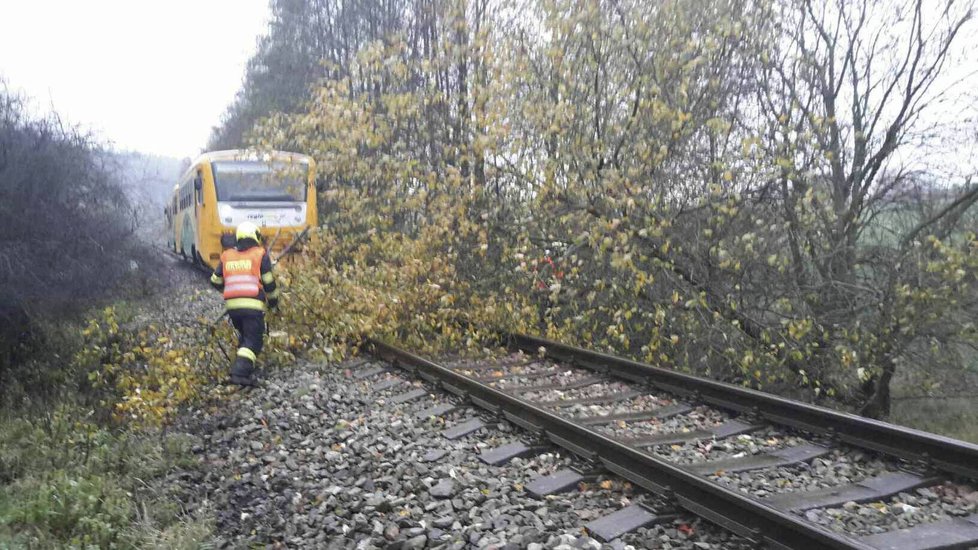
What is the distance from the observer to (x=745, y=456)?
5012 mm

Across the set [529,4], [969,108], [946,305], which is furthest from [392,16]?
[946,305]

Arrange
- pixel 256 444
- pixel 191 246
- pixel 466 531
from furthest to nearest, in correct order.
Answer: pixel 191 246 < pixel 256 444 < pixel 466 531

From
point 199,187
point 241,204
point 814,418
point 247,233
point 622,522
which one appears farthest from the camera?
point 199,187

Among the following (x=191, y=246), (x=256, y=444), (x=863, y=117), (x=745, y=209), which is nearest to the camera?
(x=256, y=444)

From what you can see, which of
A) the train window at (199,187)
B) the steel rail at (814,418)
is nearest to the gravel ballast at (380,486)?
the steel rail at (814,418)

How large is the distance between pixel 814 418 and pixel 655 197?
5100mm

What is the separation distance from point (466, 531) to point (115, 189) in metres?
13.2

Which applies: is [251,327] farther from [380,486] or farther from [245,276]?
[380,486]

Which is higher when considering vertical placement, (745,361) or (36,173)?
(36,173)

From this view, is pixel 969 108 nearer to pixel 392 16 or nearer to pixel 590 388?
pixel 590 388

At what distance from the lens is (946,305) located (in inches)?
373

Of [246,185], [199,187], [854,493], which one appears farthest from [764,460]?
[199,187]

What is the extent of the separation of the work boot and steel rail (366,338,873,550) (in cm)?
278

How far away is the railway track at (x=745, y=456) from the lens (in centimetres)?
380
